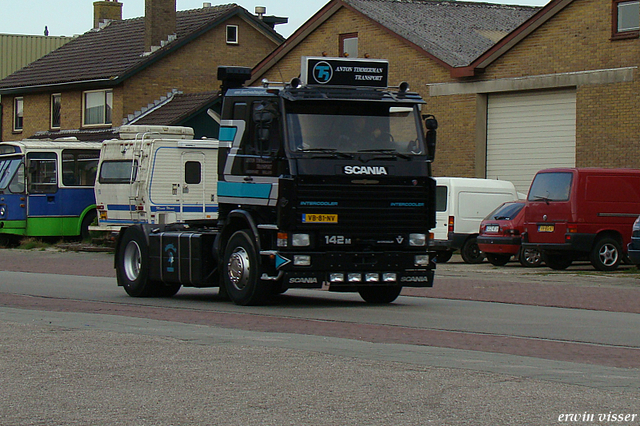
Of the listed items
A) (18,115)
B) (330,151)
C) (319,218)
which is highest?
(18,115)

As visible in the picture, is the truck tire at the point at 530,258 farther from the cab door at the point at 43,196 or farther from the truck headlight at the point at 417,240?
the cab door at the point at 43,196

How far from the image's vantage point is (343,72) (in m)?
14.4

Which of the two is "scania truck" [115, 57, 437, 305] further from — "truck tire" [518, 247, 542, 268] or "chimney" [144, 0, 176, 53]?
"chimney" [144, 0, 176, 53]

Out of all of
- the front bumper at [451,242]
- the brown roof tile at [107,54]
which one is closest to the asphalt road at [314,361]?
the front bumper at [451,242]

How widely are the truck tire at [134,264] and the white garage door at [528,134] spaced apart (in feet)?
57.3

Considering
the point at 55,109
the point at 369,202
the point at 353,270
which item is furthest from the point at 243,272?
the point at 55,109

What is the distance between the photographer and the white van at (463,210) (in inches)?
997

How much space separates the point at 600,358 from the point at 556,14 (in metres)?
22.9

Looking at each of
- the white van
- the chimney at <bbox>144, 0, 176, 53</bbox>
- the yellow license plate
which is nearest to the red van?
the white van

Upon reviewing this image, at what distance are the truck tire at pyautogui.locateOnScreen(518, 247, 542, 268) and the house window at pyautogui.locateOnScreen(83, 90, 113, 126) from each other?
27.1 m

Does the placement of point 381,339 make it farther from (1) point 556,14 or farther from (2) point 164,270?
(1) point 556,14

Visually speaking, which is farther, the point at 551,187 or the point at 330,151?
the point at 551,187

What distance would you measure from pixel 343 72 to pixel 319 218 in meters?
2.03

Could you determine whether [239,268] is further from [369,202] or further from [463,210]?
[463,210]
